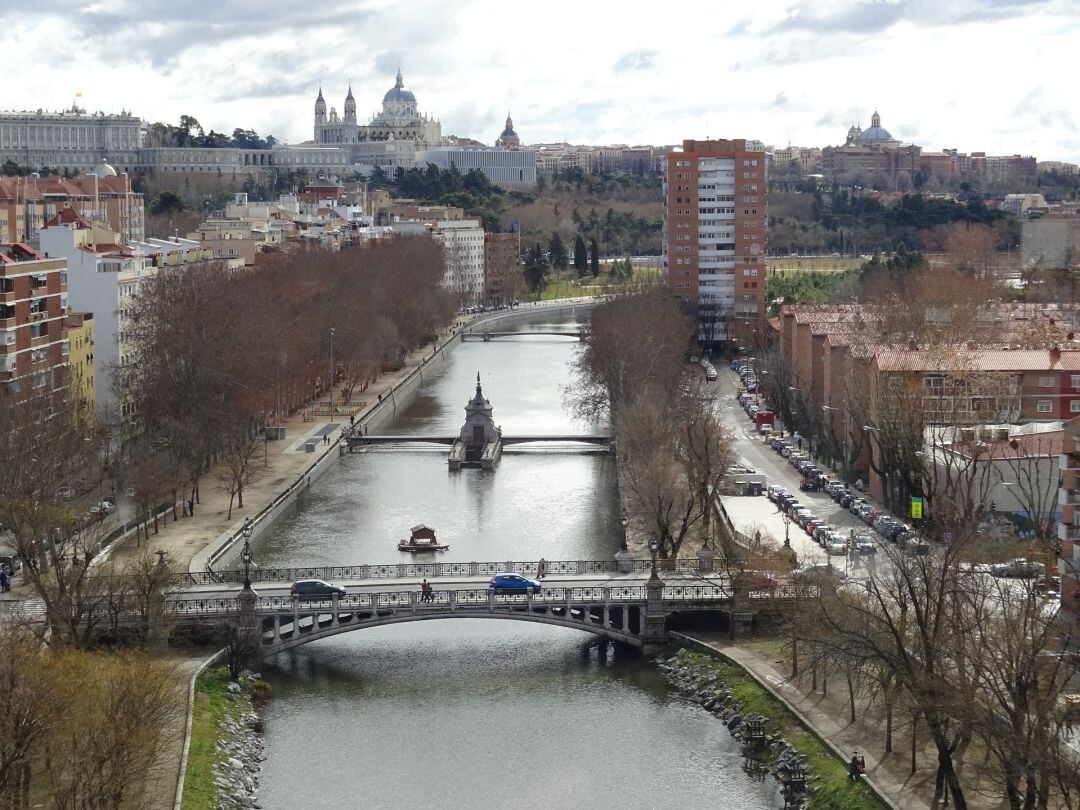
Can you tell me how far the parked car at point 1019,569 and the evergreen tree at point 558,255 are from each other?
199ft

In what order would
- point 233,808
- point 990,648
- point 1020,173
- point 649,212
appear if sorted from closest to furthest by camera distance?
point 990,648 → point 233,808 → point 649,212 → point 1020,173

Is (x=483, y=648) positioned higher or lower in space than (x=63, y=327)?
lower

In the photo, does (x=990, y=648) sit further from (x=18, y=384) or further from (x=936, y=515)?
(x=18, y=384)

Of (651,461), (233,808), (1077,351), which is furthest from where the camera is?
(1077,351)

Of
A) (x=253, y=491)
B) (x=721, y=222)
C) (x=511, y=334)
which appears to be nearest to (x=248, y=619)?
(x=253, y=491)

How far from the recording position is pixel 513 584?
21375 mm

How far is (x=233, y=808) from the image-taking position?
54.4 feet

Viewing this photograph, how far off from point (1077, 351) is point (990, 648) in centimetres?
1692

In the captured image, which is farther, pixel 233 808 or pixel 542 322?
pixel 542 322

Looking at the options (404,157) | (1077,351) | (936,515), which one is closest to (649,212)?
(404,157)

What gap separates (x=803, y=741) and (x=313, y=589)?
6.13m

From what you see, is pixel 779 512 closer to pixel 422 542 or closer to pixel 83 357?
pixel 422 542

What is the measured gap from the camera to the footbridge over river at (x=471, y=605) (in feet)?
67.6

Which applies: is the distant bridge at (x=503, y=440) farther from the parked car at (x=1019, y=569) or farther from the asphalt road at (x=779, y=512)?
the parked car at (x=1019, y=569)
